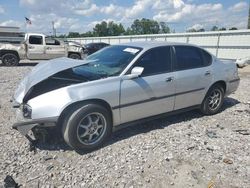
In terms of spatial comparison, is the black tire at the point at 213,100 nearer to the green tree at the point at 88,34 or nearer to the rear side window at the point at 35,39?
the rear side window at the point at 35,39

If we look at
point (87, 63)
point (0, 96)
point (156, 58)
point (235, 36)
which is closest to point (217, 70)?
point (156, 58)

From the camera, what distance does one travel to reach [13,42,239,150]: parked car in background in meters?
3.51

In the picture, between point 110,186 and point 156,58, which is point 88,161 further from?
point 156,58

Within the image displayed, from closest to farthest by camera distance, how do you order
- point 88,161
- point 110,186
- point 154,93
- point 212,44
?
point 110,186 < point 88,161 < point 154,93 < point 212,44

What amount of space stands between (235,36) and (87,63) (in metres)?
17.0

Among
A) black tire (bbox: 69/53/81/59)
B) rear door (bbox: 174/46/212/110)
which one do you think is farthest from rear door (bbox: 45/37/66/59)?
rear door (bbox: 174/46/212/110)

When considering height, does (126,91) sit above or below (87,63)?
below

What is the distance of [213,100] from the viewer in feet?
18.2

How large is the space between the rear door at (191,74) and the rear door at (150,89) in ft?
0.61

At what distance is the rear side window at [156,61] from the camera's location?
14.0ft

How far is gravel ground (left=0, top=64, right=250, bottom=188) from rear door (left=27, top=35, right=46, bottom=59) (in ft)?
33.7

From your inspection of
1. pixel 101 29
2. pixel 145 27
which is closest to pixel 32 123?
pixel 101 29

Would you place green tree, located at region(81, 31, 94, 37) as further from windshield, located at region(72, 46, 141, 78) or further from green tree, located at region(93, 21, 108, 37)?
windshield, located at region(72, 46, 141, 78)

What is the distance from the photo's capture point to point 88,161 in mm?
3566
